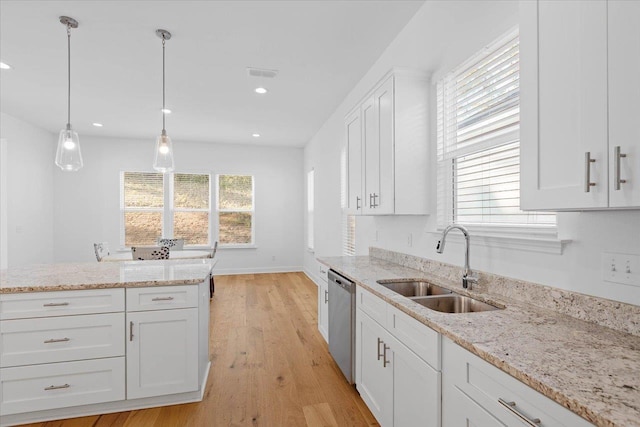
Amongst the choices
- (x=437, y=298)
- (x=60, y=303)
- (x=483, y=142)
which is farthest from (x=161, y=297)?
(x=483, y=142)

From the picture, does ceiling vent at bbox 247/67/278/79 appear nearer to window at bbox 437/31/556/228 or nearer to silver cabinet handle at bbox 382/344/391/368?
window at bbox 437/31/556/228

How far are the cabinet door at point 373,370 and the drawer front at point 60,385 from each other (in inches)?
62.3

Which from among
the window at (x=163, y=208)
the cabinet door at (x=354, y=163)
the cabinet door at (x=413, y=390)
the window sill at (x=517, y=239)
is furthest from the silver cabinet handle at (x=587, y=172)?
the window at (x=163, y=208)

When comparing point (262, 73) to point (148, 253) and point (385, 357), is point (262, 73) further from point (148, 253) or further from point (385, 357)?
point (385, 357)

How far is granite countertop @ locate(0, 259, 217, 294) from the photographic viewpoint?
2080 millimetres

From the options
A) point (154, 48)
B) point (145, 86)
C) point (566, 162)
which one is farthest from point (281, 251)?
point (566, 162)

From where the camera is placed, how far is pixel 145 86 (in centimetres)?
400

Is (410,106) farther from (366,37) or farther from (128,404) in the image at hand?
(128,404)

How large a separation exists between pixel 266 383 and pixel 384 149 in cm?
206

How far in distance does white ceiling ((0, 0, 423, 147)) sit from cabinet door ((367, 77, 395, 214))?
68cm

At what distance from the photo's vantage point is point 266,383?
2.62 m

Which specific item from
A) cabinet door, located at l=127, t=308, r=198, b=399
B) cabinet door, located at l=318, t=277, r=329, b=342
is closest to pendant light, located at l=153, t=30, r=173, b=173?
cabinet door, located at l=127, t=308, r=198, b=399

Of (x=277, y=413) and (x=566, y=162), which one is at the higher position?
(x=566, y=162)

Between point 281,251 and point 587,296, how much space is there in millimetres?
6420
